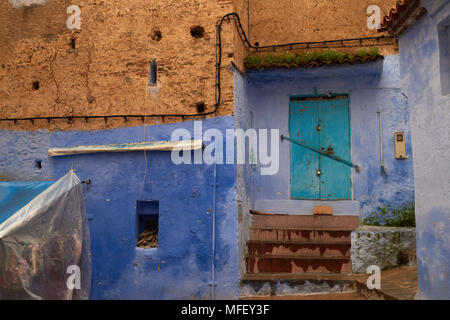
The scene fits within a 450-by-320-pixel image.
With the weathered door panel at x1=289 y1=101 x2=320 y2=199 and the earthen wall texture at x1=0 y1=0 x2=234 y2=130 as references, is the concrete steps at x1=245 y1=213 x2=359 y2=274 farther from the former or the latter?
the earthen wall texture at x1=0 y1=0 x2=234 y2=130

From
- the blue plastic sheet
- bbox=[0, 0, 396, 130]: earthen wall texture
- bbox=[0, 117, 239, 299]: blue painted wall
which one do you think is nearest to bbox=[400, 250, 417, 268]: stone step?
bbox=[0, 117, 239, 299]: blue painted wall

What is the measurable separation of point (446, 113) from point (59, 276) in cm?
522

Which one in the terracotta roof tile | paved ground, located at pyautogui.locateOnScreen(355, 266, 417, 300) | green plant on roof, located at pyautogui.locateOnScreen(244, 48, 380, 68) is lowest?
paved ground, located at pyautogui.locateOnScreen(355, 266, 417, 300)

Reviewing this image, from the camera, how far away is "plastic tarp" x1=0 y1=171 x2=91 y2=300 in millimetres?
4633

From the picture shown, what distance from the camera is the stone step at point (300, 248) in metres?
7.07

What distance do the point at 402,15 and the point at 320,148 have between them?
3.55 metres

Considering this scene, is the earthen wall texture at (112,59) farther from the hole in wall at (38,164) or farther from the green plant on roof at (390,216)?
the green plant on roof at (390,216)

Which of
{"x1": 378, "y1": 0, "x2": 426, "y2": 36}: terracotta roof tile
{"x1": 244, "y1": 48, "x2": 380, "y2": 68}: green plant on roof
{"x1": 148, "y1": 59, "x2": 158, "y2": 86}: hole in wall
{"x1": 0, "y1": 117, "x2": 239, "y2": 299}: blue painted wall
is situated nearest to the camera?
{"x1": 378, "y1": 0, "x2": 426, "y2": 36}: terracotta roof tile

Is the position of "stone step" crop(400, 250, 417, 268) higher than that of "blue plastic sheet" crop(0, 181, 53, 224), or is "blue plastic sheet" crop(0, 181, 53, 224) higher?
"blue plastic sheet" crop(0, 181, 53, 224)

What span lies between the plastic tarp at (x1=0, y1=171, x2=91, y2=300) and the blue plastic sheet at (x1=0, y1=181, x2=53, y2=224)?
82mm

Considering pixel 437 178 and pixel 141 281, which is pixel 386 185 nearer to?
pixel 437 178

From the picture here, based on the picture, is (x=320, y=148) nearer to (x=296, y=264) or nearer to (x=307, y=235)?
(x=307, y=235)

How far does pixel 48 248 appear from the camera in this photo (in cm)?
516

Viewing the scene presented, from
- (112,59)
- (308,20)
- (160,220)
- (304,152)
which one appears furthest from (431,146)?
(112,59)
